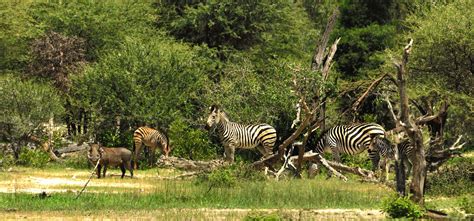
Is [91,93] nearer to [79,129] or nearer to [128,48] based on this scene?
[128,48]

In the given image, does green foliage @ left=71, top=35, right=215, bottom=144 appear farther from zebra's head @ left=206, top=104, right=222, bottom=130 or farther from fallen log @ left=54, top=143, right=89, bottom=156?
zebra's head @ left=206, top=104, right=222, bottom=130

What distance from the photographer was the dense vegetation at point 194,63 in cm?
3033

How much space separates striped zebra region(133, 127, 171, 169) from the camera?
32500 millimetres

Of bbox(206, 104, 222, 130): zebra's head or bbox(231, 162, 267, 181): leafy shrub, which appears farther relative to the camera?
bbox(206, 104, 222, 130): zebra's head

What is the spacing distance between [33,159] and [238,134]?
8.08m

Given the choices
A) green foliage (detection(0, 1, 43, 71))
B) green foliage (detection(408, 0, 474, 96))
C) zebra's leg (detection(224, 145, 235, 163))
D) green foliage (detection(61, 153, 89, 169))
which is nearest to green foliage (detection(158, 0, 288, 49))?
green foliage (detection(0, 1, 43, 71))

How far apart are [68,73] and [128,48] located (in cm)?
424

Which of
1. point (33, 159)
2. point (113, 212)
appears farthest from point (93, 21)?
point (113, 212)

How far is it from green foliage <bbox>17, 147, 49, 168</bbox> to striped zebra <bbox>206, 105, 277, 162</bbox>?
7.10 meters

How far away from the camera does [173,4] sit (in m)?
47.7

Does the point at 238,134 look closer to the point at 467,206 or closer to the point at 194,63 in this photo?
the point at 194,63

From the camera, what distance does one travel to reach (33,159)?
33188 millimetres

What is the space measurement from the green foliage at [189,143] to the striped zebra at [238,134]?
6.44 ft

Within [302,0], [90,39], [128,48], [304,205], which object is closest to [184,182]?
[304,205]
